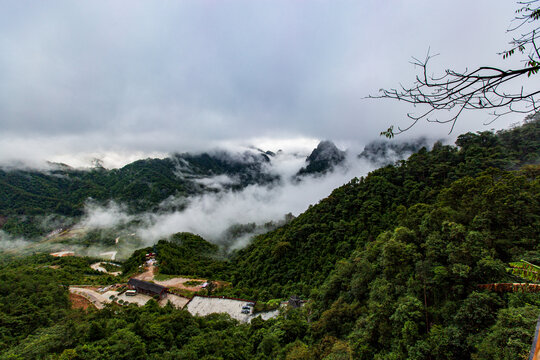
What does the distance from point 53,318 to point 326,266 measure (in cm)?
2561

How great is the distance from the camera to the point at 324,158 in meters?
99.9

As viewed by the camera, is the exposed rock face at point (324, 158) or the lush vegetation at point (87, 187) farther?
the exposed rock face at point (324, 158)

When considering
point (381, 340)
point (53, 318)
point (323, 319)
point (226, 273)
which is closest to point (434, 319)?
point (381, 340)

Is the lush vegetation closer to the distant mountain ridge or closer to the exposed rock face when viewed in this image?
the distant mountain ridge

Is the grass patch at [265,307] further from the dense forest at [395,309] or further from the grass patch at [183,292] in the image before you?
the grass patch at [183,292]

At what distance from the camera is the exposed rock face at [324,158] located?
93881 mm

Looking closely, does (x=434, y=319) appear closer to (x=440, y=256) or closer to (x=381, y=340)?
(x=381, y=340)

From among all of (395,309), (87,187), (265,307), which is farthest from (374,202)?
(87,187)

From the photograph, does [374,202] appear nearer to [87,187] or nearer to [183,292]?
[183,292]

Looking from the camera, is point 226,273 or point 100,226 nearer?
point 226,273

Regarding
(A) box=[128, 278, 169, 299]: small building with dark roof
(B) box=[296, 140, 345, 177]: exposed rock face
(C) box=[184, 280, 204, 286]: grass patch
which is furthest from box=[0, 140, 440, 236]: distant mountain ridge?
(A) box=[128, 278, 169, 299]: small building with dark roof

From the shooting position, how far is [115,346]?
32.5 feet

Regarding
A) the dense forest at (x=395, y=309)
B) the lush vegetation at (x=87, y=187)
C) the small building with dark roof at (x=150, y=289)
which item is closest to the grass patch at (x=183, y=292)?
the small building with dark roof at (x=150, y=289)

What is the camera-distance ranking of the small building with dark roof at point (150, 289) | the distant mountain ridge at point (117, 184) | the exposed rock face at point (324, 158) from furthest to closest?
1. the exposed rock face at point (324, 158)
2. the distant mountain ridge at point (117, 184)
3. the small building with dark roof at point (150, 289)
